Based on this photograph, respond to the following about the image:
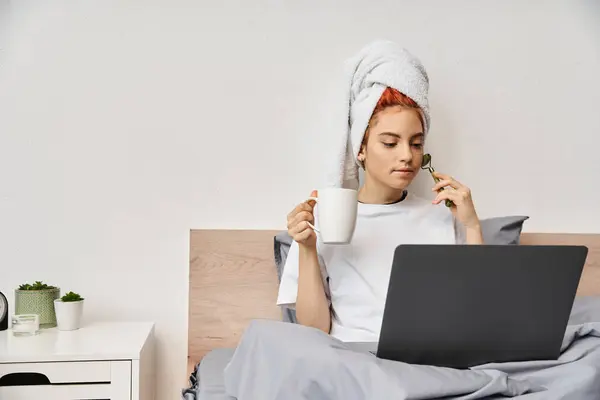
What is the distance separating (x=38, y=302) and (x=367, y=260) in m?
0.83

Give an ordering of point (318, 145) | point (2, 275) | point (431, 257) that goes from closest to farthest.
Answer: point (431, 257) < point (2, 275) < point (318, 145)

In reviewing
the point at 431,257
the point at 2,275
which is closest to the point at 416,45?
the point at 431,257

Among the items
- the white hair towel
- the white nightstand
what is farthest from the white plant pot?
the white hair towel

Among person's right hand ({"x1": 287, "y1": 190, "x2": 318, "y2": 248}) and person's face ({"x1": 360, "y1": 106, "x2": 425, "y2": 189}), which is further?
person's face ({"x1": 360, "y1": 106, "x2": 425, "y2": 189})

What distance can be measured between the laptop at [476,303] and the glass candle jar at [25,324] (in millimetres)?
921

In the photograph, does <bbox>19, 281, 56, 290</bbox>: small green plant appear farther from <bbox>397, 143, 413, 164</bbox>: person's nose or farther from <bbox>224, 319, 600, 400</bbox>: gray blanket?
<bbox>397, 143, 413, 164</bbox>: person's nose

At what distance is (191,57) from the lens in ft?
5.82

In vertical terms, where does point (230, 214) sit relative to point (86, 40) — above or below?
below

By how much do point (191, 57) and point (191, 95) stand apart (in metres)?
0.11

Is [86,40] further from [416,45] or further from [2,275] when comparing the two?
[416,45]

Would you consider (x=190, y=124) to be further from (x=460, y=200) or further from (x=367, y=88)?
(x=460, y=200)

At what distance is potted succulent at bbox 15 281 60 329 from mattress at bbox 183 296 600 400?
15.9 inches

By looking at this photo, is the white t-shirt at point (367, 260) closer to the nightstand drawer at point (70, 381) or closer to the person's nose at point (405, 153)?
the person's nose at point (405, 153)

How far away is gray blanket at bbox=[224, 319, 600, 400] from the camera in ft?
2.87
